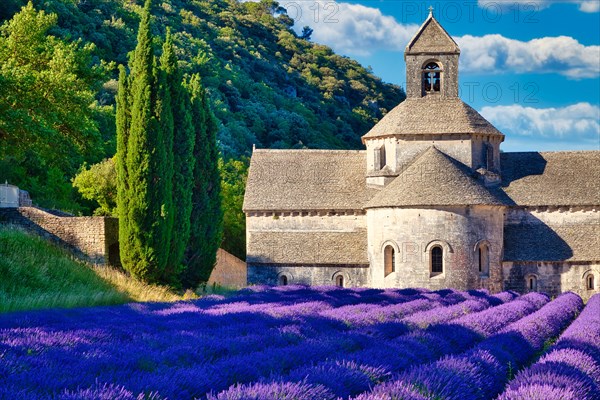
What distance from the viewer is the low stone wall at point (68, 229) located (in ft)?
89.4

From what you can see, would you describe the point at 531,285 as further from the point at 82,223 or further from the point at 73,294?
the point at 73,294

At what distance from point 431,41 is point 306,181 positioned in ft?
31.0

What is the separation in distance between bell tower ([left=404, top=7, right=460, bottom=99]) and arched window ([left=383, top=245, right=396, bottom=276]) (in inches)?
353

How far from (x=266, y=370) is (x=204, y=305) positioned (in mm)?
11128

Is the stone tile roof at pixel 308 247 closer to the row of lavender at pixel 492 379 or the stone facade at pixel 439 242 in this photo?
the stone facade at pixel 439 242

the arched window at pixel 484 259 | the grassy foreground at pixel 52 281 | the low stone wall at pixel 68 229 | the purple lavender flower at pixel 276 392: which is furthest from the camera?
the arched window at pixel 484 259

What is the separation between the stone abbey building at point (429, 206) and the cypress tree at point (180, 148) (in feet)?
33.2

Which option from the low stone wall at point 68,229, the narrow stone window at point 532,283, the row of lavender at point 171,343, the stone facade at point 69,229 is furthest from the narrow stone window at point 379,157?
the row of lavender at point 171,343

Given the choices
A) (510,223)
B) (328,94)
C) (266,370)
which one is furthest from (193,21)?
(266,370)

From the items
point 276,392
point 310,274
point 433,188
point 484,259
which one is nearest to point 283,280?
point 310,274

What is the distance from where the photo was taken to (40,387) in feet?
28.1

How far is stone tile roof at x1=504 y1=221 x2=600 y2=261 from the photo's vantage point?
1524 inches

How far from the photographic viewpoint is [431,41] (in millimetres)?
43312

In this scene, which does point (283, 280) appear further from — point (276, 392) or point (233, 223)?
point (276, 392)
